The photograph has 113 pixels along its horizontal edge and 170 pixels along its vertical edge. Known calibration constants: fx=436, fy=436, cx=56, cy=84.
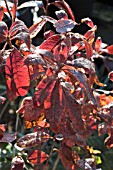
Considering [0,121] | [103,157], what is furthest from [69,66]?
[0,121]

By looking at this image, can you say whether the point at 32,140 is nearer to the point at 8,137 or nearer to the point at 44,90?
the point at 8,137

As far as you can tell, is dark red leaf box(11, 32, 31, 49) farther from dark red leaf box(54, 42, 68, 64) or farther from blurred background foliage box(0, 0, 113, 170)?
blurred background foliage box(0, 0, 113, 170)

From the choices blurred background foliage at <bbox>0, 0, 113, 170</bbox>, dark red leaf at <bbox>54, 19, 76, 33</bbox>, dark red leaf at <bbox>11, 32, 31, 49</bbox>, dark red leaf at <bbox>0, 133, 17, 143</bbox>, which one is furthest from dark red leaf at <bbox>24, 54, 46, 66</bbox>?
blurred background foliage at <bbox>0, 0, 113, 170</bbox>

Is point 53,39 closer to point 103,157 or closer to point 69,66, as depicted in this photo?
point 69,66

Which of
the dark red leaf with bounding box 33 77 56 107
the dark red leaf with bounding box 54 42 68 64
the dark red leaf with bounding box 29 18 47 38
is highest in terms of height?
the dark red leaf with bounding box 29 18 47 38

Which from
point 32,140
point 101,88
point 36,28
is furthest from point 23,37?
point 101,88
